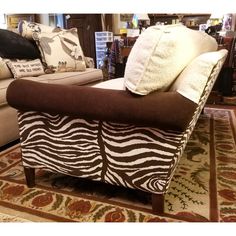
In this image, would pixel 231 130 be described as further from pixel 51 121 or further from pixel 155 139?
pixel 51 121

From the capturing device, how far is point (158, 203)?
1.25 meters

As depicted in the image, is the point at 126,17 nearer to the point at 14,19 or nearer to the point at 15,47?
the point at 14,19

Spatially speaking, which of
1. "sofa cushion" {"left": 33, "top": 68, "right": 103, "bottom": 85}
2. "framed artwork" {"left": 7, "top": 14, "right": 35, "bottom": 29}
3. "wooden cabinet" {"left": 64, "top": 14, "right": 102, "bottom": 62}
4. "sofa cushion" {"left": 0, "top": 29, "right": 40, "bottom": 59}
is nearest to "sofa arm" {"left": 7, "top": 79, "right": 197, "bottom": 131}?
"sofa cushion" {"left": 33, "top": 68, "right": 103, "bottom": 85}

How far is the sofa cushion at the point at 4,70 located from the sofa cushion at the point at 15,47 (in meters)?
0.10

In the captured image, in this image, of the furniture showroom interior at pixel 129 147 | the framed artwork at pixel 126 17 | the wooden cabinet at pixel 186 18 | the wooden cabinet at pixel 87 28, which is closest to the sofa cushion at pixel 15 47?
the furniture showroom interior at pixel 129 147

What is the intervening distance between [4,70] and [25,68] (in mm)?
182

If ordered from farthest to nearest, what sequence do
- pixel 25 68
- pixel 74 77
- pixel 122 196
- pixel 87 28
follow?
1. pixel 87 28
2. pixel 74 77
3. pixel 25 68
4. pixel 122 196

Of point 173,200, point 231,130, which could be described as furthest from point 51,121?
point 231,130

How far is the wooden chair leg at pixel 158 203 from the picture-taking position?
1.24 meters

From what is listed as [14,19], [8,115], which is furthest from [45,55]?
[14,19]

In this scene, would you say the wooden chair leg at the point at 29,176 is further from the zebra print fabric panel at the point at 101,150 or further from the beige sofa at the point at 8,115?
the beige sofa at the point at 8,115
